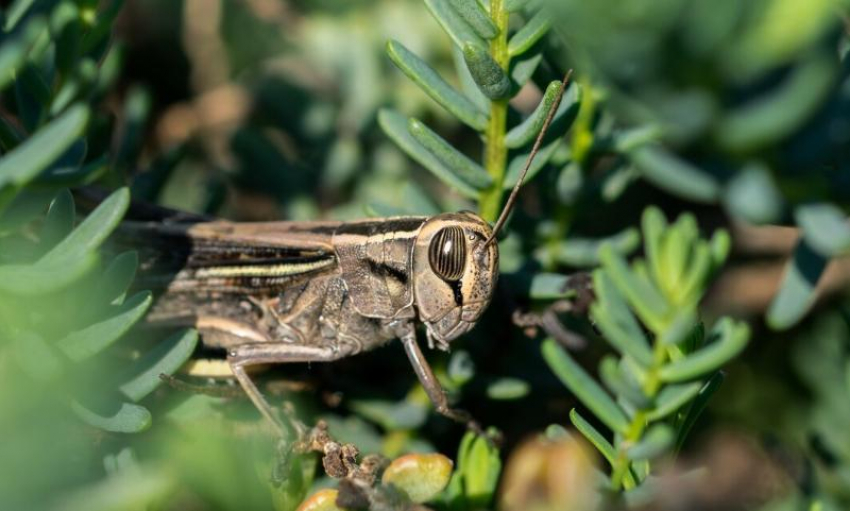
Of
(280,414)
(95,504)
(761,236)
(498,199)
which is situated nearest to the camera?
(95,504)

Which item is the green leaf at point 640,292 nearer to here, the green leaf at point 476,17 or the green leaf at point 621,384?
the green leaf at point 621,384

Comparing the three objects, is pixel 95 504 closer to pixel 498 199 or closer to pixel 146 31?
pixel 498 199

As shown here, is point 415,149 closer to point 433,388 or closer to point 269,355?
point 433,388

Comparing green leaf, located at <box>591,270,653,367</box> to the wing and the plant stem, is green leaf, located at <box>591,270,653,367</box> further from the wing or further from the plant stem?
the wing

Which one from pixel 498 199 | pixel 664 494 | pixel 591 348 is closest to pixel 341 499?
pixel 664 494

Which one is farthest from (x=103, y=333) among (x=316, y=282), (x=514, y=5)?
(x=316, y=282)

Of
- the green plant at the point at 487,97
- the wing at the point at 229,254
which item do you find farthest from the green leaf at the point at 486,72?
the wing at the point at 229,254

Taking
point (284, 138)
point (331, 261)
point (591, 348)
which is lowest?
point (591, 348)
